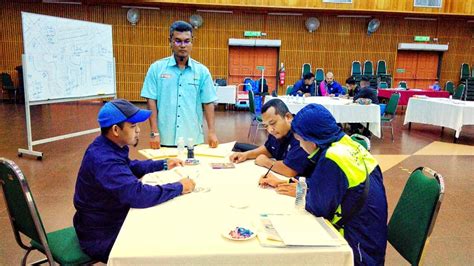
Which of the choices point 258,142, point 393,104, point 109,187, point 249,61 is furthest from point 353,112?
point 249,61

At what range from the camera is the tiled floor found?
316 centimetres

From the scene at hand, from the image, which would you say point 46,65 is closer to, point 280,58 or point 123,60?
point 123,60

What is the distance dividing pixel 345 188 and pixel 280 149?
121 centimetres

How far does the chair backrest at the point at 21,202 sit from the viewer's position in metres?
1.76

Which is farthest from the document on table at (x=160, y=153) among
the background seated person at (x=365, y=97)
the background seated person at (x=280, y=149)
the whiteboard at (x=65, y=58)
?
the background seated person at (x=365, y=97)

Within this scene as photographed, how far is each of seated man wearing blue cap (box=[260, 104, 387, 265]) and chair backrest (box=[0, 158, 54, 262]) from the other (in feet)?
4.42

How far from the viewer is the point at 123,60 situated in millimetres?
13656

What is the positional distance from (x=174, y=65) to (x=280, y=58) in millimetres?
11662

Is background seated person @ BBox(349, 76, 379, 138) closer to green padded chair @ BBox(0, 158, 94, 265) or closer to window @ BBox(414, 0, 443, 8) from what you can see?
green padded chair @ BBox(0, 158, 94, 265)

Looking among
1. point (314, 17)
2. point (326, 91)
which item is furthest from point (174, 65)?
point (314, 17)

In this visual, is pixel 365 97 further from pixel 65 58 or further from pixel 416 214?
pixel 416 214

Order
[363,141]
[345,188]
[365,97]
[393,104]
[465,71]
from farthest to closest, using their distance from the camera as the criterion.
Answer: [465,71] < [393,104] < [365,97] < [363,141] < [345,188]

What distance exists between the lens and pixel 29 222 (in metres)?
1.84

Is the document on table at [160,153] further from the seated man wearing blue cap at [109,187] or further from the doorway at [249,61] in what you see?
the doorway at [249,61]
